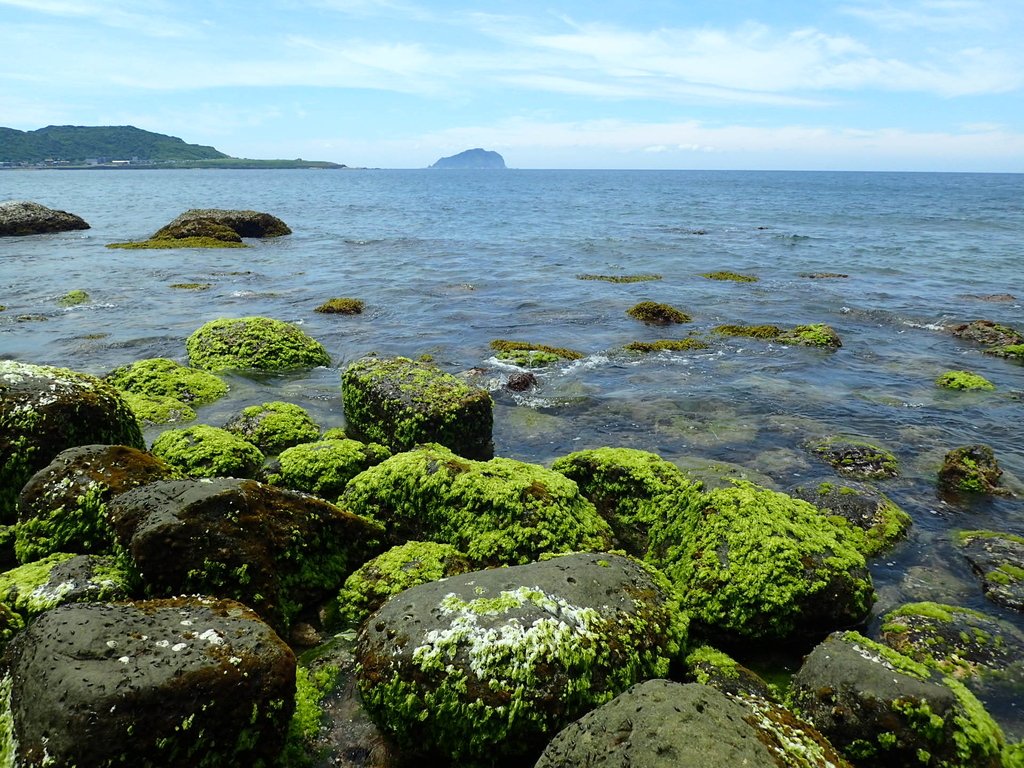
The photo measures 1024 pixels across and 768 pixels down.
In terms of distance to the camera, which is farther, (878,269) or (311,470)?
(878,269)

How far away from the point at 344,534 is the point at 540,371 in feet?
32.9

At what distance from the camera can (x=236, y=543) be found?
21.2 ft

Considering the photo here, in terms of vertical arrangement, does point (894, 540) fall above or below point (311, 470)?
below

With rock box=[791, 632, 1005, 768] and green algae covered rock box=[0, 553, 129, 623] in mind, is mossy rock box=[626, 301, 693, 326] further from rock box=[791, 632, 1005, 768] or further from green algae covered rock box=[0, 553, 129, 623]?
green algae covered rock box=[0, 553, 129, 623]

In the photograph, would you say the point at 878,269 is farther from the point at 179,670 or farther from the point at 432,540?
the point at 179,670

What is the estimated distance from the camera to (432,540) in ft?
26.9

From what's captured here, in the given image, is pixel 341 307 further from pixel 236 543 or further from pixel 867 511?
pixel 867 511

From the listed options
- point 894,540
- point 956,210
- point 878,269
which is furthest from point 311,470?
point 956,210

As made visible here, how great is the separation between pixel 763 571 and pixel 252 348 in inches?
542

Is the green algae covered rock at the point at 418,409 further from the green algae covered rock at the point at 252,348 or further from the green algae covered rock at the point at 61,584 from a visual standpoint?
the green algae covered rock at the point at 61,584

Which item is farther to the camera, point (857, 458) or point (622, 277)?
point (622, 277)

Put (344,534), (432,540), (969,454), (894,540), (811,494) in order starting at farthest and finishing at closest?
(969,454), (811,494), (894,540), (432,540), (344,534)

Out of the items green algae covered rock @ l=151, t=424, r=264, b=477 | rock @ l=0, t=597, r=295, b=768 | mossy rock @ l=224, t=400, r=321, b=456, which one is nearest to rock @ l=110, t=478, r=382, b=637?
rock @ l=0, t=597, r=295, b=768

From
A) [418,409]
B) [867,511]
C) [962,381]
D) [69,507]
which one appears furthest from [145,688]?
[962,381]
